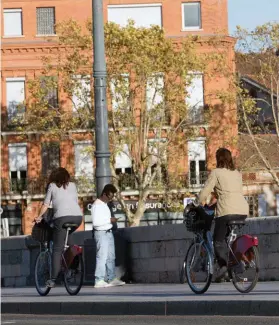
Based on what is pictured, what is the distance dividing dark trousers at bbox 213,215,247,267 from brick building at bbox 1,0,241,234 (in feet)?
190

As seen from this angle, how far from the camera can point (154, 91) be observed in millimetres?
68125

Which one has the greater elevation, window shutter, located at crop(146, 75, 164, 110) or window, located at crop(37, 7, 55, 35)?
window, located at crop(37, 7, 55, 35)

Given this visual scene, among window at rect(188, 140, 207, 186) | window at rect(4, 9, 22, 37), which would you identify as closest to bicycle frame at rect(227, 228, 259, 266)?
window at rect(188, 140, 207, 186)

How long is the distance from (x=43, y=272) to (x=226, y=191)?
13.9 ft

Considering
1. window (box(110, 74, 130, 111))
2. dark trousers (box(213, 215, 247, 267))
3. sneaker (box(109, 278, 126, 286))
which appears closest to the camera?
dark trousers (box(213, 215, 247, 267))

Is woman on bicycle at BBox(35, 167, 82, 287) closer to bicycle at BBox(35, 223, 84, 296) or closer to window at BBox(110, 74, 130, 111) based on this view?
bicycle at BBox(35, 223, 84, 296)

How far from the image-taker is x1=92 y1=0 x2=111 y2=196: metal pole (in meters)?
21.9

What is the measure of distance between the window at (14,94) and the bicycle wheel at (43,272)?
182 ft

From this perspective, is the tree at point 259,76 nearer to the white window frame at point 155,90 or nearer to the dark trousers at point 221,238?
the white window frame at point 155,90

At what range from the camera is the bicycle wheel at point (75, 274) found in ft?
58.3

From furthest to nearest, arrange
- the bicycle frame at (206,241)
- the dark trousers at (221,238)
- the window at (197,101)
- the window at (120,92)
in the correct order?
the window at (197,101) → the window at (120,92) → the bicycle frame at (206,241) → the dark trousers at (221,238)

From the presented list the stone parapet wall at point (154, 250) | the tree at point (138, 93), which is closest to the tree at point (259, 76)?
the tree at point (138, 93)

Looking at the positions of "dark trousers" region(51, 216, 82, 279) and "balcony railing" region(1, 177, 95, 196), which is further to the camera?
"balcony railing" region(1, 177, 95, 196)

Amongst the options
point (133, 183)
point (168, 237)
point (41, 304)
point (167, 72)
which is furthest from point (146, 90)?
point (41, 304)
